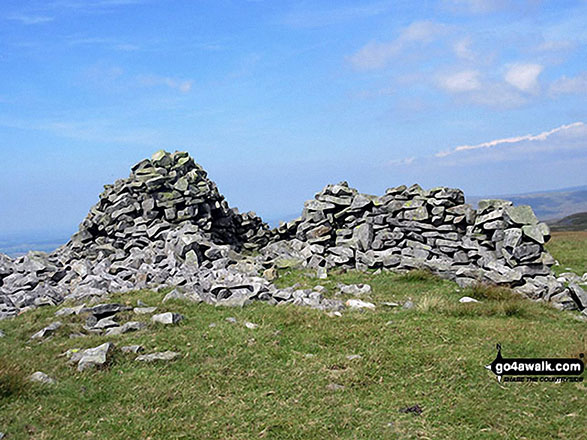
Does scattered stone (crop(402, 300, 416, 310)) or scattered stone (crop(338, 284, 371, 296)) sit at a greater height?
scattered stone (crop(338, 284, 371, 296))

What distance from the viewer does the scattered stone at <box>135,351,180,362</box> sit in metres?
9.83

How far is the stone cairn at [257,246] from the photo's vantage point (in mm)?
16359

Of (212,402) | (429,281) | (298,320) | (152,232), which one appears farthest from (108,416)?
(152,232)

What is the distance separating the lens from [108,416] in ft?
25.7

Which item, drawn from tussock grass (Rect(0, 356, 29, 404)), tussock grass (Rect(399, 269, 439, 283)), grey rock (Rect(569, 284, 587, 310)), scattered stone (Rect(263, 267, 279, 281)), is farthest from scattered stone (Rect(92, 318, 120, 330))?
grey rock (Rect(569, 284, 587, 310))

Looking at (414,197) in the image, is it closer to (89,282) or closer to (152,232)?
(152,232)

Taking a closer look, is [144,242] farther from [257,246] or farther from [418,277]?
[418,277]

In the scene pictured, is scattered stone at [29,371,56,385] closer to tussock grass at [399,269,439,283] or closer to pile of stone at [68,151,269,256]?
tussock grass at [399,269,439,283]

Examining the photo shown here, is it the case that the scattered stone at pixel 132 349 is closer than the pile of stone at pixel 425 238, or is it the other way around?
the scattered stone at pixel 132 349

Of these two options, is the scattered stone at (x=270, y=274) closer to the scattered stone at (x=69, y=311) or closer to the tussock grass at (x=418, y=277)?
the tussock grass at (x=418, y=277)

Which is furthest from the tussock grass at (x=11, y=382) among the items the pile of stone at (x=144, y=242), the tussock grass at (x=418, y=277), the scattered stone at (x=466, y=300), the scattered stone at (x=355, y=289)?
the tussock grass at (x=418, y=277)

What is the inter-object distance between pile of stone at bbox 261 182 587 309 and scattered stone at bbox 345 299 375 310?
4366mm

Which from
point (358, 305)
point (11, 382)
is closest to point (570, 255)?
point (358, 305)

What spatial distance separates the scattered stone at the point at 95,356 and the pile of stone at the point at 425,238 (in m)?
10.2
